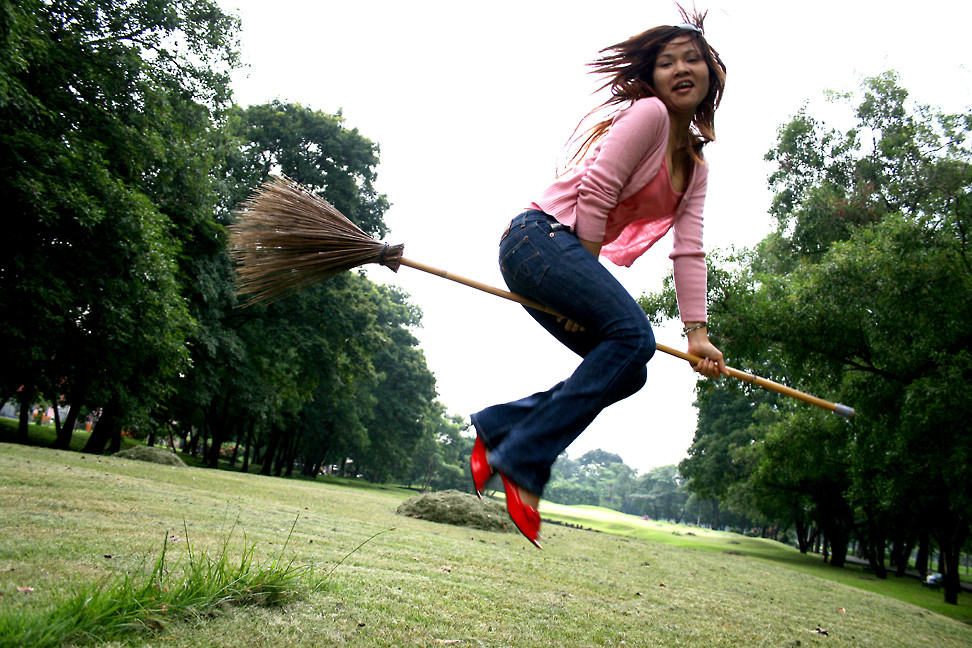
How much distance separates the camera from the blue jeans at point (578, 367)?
2393 millimetres

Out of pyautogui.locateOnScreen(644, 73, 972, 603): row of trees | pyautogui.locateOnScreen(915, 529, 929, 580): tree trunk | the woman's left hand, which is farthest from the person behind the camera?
pyautogui.locateOnScreen(915, 529, 929, 580): tree trunk

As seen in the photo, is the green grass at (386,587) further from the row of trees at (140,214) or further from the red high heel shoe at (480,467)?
the row of trees at (140,214)

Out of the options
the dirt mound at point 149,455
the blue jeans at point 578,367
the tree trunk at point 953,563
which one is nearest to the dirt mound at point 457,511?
the dirt mound at point 149,455

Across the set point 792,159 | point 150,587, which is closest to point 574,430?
point 150,587

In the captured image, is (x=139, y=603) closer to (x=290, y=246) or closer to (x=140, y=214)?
(x=290, y=246)

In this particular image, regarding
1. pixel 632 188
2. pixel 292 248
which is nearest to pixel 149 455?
pixel 292 248

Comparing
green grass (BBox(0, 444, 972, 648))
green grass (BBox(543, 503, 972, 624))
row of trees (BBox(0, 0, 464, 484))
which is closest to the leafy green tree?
row of trees (BBox(0, 0, 464, 484))

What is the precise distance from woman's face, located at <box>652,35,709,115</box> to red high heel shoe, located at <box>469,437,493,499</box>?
182 cm

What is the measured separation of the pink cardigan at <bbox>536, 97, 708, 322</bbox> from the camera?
8.86ft

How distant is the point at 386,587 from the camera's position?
11.6 ft

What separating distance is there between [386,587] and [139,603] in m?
1.62

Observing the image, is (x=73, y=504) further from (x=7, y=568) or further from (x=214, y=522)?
(x=7, y=568)

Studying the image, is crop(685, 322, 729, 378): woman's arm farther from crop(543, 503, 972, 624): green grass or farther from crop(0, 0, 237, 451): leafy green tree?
crop(543, 503, 972, 624): green grass

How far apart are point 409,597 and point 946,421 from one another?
8572 millimetres
